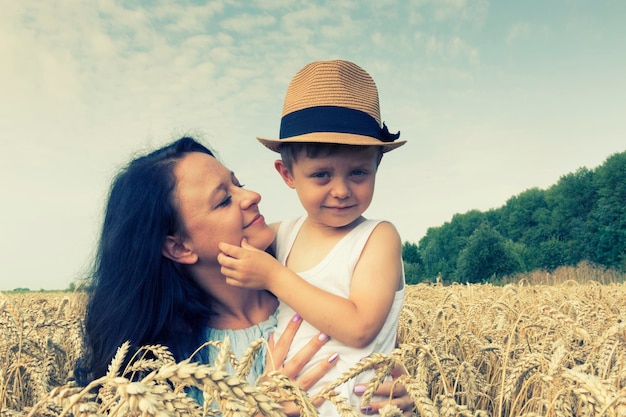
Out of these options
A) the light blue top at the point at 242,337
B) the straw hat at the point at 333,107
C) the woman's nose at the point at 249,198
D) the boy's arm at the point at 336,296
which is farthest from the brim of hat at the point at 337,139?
the light blue top at the point at 242,337

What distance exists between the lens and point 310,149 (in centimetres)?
192

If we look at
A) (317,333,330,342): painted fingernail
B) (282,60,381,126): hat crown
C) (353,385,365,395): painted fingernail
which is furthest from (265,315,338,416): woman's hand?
(282,60,381,126): hat crown

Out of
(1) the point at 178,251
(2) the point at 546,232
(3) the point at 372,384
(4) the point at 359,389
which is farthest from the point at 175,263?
(2) the point at 546,232

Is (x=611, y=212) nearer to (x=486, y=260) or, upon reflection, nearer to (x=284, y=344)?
(x=486, y=260)

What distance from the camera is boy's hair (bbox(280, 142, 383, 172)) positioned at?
74.2 inches

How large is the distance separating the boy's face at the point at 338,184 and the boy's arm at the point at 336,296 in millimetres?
146

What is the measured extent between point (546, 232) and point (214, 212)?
30852 millimetres

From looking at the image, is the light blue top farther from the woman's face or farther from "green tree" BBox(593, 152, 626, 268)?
"green tree" BBox(593, 152, 626, 268)

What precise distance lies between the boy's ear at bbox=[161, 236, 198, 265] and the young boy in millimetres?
266

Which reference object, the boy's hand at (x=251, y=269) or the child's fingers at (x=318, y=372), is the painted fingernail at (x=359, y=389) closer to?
the child's fingers at (x=318, y=372)

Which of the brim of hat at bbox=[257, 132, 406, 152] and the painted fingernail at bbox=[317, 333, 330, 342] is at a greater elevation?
the brim of hat at bbox=[257, 132, 406, 152]

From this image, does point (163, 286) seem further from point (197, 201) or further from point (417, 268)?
point (417, 268)

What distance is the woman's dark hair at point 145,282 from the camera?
2.09m

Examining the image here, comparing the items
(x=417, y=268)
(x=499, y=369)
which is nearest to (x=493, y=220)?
(x=417, y=268)
